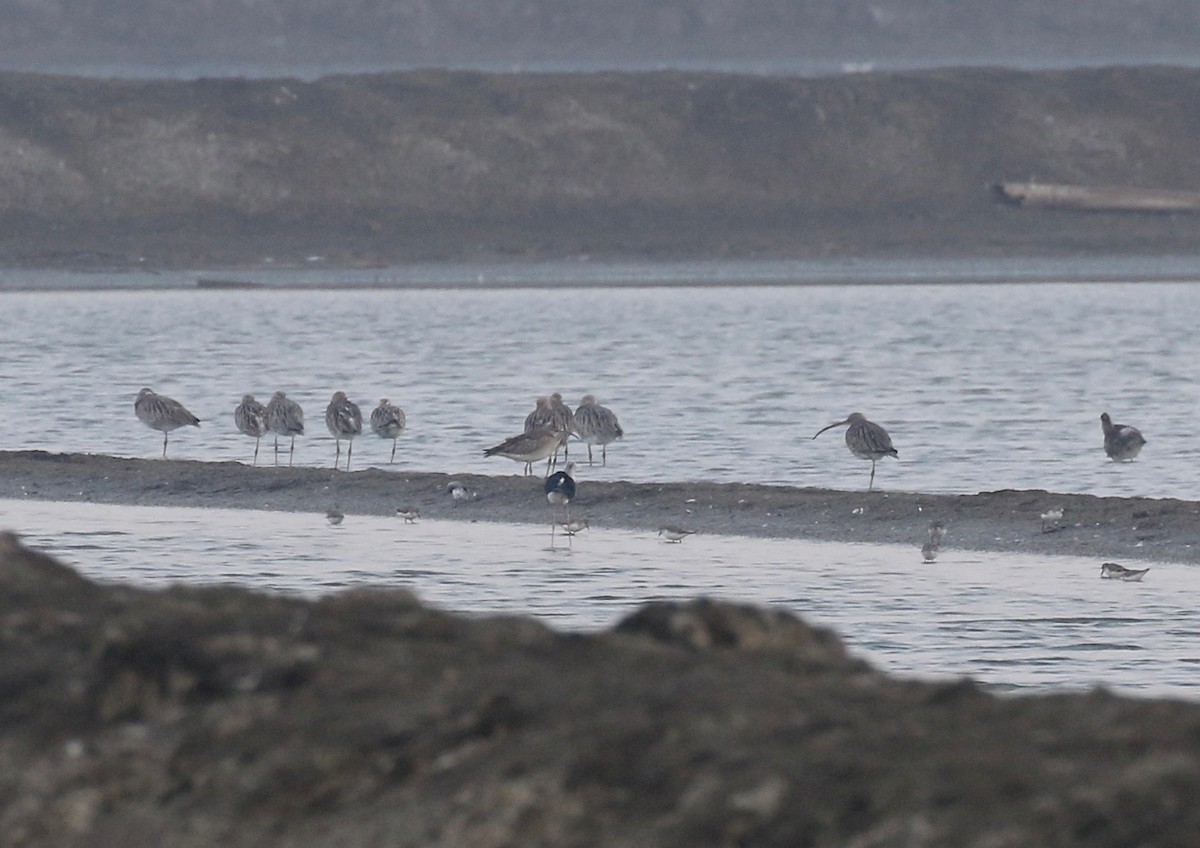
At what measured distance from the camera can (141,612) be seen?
5473 mm

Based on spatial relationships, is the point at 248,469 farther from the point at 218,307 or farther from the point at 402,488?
the point at 218,307

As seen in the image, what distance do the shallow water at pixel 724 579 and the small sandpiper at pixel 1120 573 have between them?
0.28ft

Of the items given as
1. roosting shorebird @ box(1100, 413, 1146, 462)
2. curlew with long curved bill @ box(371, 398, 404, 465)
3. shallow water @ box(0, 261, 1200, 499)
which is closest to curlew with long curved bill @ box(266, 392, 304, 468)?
curlew with long curved bill @ box(371, 398, 404, 465)

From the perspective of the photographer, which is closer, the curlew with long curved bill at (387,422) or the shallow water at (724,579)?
the shallow water at (724,579)

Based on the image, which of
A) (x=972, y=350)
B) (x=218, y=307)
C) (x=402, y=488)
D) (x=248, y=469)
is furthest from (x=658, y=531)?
(x=218, y=307)

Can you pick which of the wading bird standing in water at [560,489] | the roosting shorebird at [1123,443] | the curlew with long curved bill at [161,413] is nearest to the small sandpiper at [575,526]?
the wading bird standing in water at [560,489]

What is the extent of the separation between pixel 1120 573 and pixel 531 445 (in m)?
6.01

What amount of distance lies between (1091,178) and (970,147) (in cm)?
316

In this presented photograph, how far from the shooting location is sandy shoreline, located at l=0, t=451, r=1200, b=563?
14.2m

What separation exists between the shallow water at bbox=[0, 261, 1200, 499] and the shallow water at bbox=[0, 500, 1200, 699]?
3200 mm

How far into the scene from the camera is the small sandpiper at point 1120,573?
12547 mm

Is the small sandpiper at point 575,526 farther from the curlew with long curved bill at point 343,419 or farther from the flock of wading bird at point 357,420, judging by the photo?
the curlew with long curved bill at point 343,419

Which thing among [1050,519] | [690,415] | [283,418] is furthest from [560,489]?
[690,415]

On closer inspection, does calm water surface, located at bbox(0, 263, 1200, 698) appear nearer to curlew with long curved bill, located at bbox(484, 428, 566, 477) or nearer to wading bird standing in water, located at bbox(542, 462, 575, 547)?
wading bird standing in water, located at bbox(542, 462, 575, 547)
